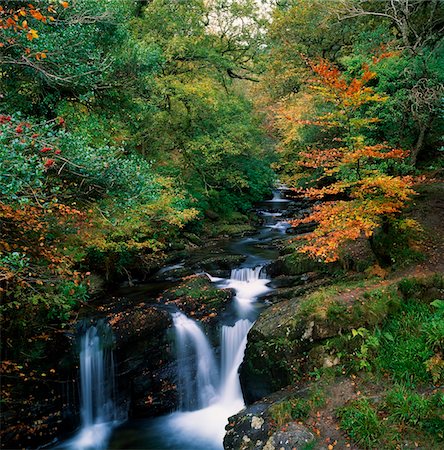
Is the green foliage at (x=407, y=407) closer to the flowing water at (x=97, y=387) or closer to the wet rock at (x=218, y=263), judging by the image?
the flowing water at (x=97, y=387)

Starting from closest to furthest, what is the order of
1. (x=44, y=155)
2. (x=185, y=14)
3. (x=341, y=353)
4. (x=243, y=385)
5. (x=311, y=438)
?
(x=44, y=155) → (x=311, y=438) → (x=341, y=353) → (x=243, y=385) → (x=185, y=14)

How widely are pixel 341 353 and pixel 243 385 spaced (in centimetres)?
246

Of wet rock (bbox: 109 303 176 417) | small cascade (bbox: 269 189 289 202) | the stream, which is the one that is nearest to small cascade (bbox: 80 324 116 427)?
the stream

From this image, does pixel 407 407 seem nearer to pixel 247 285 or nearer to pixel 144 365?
pixel 144 365

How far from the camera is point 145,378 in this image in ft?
25.3

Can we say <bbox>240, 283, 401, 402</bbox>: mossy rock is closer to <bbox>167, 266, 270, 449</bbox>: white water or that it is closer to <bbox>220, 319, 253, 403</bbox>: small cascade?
<bbox>220, 319, 253, 403</bbox>: small cascade

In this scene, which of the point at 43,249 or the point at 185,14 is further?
the point at 185,14

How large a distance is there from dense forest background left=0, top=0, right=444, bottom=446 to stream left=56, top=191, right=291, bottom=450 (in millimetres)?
1431

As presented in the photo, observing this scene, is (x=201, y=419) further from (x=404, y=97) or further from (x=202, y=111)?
(x=202, y=111)

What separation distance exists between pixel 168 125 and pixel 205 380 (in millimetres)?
10306

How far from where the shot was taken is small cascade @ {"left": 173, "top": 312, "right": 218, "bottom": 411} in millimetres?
7863

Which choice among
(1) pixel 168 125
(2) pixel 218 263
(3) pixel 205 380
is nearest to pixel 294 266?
(2) pixel 218 263

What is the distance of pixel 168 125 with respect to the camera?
14516 mm

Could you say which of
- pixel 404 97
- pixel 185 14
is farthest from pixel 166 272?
pixel 185 14
